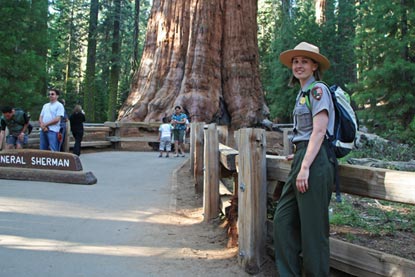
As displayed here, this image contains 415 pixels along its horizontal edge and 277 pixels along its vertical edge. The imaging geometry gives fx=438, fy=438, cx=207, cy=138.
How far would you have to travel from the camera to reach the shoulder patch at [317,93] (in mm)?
3146

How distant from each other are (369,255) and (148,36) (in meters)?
17.2

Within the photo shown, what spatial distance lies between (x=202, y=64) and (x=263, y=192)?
1342 centimetres

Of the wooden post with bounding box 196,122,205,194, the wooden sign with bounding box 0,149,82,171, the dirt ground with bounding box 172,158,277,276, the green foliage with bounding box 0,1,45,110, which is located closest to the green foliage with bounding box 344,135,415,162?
the wooden post with bounding box 196,122,205,194

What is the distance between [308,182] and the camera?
3.10m

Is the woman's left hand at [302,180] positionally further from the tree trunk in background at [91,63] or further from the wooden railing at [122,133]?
the tree trunk in background at [91,63]

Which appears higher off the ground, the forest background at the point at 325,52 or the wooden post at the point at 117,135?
the forest background at the point at 325,52

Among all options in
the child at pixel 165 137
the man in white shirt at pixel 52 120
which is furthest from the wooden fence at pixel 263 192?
the child at pixel 165 137

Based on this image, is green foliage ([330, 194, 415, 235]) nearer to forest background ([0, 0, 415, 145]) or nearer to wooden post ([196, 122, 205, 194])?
wooden post ([196, 122, 205, 194])

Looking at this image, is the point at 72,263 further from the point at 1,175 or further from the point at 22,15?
the point at 22,15

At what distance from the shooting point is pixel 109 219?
5.93m

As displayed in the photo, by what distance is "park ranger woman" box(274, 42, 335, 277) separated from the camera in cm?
310

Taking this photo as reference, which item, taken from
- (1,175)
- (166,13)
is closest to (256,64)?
(166,13)

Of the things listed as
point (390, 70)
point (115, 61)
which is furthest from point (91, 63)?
point (390, 70)

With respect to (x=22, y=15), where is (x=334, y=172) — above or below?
below
